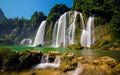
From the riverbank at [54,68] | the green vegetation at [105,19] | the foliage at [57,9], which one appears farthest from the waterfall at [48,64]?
the foliage at [57,9]

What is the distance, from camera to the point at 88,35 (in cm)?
5441

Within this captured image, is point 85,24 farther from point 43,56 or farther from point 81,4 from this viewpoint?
point 43,56

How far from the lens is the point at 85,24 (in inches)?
2324

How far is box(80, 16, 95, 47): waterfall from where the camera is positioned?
5256 centimetres

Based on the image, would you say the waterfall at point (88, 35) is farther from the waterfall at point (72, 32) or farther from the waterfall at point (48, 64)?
the waterfall at point (48, 64)

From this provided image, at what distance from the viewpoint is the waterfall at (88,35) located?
52.6 m

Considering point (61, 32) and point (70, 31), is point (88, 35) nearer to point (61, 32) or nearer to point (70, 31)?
point (70, 31)

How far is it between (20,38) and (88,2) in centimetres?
7078

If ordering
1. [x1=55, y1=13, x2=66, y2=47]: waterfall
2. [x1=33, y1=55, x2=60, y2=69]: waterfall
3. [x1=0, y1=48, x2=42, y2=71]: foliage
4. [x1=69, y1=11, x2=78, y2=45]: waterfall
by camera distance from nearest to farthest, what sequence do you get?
[x1=0, y1=48, x2=42, y2=71]: foliage < [x1=33, y1=55, x2=60, y2=69]: waterfall < [x1=69, y1=11, x2=78, y2=45]: waterfall < [x1=55, y1=13, x2=66, y2=47]: waterfall

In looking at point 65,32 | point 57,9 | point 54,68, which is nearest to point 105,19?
point 65,32

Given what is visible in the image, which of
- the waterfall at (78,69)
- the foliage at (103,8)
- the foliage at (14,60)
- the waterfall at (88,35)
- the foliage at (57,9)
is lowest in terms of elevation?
the waterfall at (78,69)

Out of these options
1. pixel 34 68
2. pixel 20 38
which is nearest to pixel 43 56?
pixel 34 68

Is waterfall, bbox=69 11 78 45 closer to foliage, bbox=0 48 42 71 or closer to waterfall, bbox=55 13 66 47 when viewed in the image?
waterfall, bbox=55 13 66 47

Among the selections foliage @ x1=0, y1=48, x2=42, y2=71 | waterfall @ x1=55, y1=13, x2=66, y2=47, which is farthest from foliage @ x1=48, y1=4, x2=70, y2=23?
foliage @ x1=0, y1=48, x2=42, y2=71
